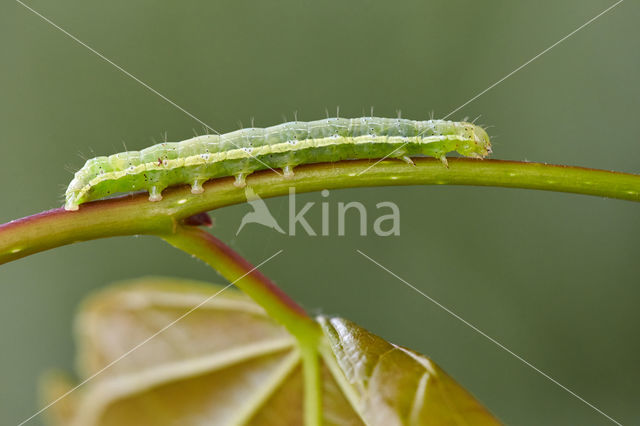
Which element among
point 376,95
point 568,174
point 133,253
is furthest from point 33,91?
point 568,174

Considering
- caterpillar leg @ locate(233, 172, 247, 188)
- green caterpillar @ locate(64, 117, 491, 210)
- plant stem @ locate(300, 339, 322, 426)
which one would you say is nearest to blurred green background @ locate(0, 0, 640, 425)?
green caterpillar @ locate(64, 117, 491, 210)

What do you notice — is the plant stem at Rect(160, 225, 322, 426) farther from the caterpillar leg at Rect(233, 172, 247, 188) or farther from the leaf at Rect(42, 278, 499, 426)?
the caterpillar leg at Rect(233, 172, 247, 188)

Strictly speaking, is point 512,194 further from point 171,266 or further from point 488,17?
point 171,266

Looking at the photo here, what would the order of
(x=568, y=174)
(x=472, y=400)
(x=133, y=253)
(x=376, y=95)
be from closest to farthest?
(x=472, y=400), (x=568, y=174), (x=376, y=95), (x=133, y=253)

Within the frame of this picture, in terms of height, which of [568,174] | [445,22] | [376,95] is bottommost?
[568,174]

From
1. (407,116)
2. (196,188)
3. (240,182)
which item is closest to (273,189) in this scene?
(240,182)

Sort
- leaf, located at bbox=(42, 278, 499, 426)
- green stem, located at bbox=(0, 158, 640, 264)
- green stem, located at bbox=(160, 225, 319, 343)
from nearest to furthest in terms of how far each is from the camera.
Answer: green stem, located at bbox=(0, 158, 640, 264), green stem, located at bbox=(160, 225, 319, 343), leaf, located at bbox=(42, 278, 499, 426)
